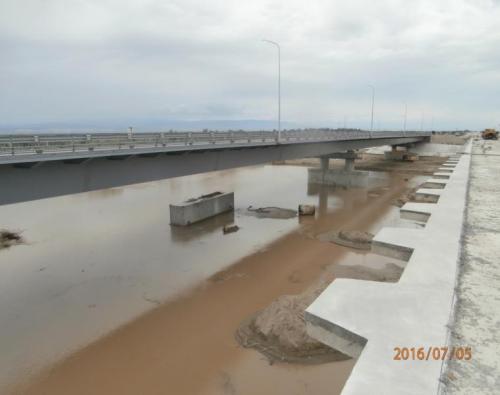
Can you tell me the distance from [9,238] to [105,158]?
14.9 meters

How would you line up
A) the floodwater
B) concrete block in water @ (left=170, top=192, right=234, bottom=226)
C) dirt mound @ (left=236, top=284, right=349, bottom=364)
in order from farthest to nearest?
concrete block in water @ (left=170, top=192, right=234, bottom=226) < dirt mound @ (left=236, top=284, right=349, bottom=364) < the floodwater

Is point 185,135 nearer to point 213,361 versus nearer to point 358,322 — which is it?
point 213,361

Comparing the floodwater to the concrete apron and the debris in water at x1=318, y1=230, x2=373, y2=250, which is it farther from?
the concrete apron

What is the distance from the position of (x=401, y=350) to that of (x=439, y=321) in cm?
90

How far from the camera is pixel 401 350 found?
11.3 feet

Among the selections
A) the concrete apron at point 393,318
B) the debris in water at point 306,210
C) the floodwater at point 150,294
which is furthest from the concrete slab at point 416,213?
the debris in water at point 306,210

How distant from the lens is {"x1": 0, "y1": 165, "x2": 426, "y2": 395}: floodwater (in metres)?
9.37

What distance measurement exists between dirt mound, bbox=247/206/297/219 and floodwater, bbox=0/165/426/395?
1.18 metres

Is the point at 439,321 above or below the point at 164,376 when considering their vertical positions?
above

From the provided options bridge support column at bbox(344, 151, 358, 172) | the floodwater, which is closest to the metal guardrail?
the floodwater

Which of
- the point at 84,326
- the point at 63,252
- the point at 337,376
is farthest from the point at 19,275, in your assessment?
the point at 337,376

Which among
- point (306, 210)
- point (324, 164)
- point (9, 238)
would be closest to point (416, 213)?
point (306, 210)
